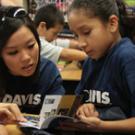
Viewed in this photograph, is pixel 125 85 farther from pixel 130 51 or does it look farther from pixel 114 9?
pixel 114 9

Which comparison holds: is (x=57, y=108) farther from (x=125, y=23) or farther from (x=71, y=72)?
(x=71, y=72)

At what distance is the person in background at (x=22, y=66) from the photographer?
136cm

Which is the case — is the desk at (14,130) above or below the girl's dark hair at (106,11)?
below

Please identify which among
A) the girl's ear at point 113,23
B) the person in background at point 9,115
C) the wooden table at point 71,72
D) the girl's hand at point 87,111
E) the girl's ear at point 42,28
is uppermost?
the girl's ear at point 113,23

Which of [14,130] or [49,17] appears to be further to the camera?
[49,17]

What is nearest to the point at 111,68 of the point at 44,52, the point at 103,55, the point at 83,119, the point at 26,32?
the point at 103,55

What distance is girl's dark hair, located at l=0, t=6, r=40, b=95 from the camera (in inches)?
53.4

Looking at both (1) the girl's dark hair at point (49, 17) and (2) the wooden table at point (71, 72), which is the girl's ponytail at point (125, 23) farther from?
(1) the girl's dark hair at point (49, 17)

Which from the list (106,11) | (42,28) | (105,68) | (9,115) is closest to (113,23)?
(106,11)

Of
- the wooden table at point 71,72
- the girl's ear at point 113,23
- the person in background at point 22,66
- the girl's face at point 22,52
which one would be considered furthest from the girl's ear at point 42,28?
the girl's ear at point 113,23

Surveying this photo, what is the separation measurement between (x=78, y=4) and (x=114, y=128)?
48 cm

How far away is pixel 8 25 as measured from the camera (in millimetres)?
1367

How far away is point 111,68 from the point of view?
4.20 feet

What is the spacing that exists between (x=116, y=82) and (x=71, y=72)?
1.22m
